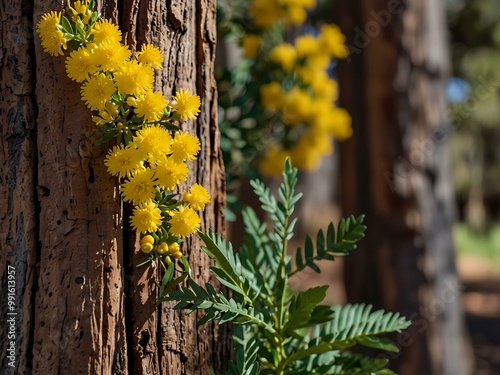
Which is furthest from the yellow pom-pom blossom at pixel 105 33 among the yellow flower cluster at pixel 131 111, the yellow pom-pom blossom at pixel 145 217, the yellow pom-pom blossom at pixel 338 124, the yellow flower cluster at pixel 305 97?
the yellow pom-pom blossom at pixel 338 124

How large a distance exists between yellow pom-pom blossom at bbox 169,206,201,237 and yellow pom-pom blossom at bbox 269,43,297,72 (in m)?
1.88

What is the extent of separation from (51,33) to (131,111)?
0.23 meters

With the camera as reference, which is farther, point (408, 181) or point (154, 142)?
point (408, 181)

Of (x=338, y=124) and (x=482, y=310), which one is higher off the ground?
(x=338, y=124)

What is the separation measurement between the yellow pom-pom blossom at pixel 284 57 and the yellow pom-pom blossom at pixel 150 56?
1784 millimetres

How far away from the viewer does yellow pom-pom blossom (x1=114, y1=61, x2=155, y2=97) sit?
1.43 meters

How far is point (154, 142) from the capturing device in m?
1.43

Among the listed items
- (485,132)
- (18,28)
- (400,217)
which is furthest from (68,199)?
(485,132)

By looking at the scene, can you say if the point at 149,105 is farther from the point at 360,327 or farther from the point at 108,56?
the point at 360,327

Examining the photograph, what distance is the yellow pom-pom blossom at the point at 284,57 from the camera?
323cm

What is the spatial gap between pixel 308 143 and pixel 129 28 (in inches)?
73.8

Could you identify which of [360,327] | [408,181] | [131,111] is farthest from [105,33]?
[408,181]

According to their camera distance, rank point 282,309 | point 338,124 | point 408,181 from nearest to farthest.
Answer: point 282,309
point 338,124
point 408,181

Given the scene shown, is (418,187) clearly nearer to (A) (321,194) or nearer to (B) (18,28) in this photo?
(B) (18,28)
